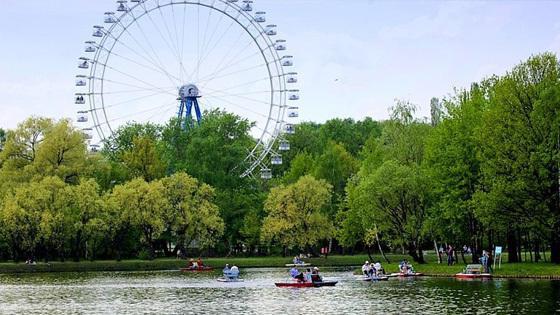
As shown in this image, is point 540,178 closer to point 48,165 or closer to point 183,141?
point 48,165

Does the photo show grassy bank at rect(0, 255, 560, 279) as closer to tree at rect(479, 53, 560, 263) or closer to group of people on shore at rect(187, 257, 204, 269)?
group of people on shore at rect(187, 257, 204, 269)

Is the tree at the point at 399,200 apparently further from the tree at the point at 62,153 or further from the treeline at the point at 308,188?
the tree at the point at 62,153

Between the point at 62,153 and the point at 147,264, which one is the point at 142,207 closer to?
the point at 147,264

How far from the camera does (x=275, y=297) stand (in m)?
50.1

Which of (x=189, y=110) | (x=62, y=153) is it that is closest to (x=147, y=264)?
(x=62, y=153)

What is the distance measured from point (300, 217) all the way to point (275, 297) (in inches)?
1972

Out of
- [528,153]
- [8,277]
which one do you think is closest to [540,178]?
[528,153]

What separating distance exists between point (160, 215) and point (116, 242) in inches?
217

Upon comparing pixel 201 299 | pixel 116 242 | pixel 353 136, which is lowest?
pixel 201 299

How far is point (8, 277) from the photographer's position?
7675 cm

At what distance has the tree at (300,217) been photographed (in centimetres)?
10000

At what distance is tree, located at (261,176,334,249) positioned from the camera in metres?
100

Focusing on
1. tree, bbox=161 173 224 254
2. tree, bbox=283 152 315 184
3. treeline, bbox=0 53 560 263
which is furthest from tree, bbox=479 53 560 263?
→ tree, bbox=283 152 315 184

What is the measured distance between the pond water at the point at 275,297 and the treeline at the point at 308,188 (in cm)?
808
